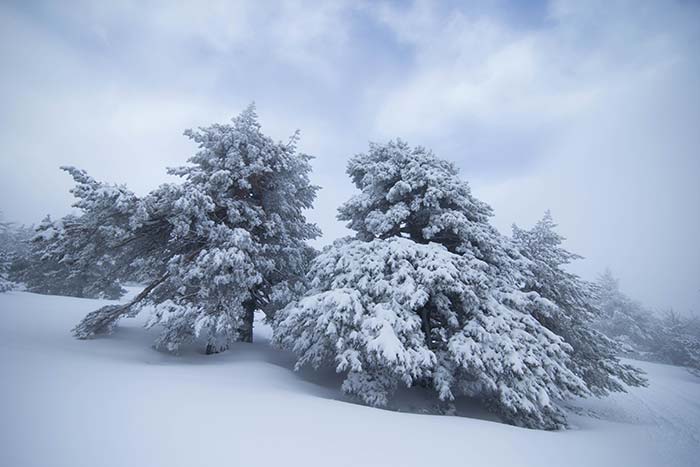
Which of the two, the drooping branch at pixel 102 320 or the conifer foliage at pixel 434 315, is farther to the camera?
the drooping branch at pixel 102 320

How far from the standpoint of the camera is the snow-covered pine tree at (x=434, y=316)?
6613mm

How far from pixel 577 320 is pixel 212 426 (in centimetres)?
1283

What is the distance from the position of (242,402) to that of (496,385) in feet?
18.7

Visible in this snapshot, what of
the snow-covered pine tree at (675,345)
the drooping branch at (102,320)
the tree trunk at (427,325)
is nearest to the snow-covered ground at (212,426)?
the drooping branch at (102,320)

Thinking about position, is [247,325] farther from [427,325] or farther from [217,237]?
[427,325]

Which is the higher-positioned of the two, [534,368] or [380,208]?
[380,208]

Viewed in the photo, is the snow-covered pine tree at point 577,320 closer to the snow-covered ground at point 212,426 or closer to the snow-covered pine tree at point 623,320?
the snow-covered ground at point 212,426

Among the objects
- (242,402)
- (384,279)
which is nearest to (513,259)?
(384,279)

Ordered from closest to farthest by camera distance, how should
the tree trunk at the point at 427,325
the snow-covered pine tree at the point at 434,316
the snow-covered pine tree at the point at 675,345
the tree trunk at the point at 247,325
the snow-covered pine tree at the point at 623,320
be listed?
the snow-covered pine tree at the point at 434,316, the tree trunk at the point at 427,325, the tree trunk at the point at 247,325, the snow-covered pine tree at the point at 675,345, the snow-covered pine tree at the point at 623,320

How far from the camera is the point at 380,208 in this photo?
10422 mm

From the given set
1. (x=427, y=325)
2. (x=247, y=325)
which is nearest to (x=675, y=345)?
(x=427, y=325)

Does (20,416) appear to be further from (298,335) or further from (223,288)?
(298,335)

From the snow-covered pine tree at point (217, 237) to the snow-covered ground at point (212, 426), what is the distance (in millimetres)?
1109

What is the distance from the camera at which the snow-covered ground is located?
296cm
